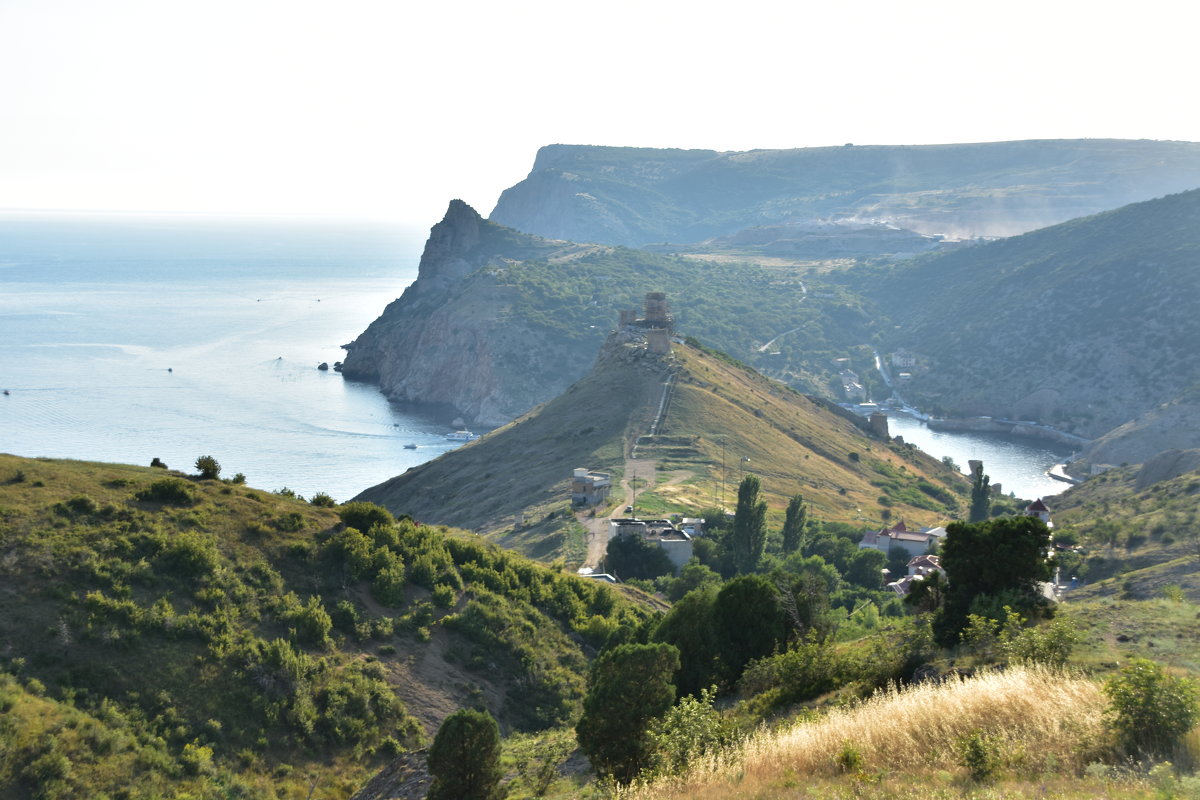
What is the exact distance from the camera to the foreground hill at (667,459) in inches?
2697

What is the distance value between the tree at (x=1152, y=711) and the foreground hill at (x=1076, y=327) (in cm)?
13373

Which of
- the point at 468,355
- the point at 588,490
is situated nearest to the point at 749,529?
the point at 588,490

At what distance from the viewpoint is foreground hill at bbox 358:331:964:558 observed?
68.5 m

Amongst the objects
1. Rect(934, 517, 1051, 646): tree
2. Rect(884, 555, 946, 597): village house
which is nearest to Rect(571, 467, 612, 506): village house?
Rect(884, 555, 946, 597): village house

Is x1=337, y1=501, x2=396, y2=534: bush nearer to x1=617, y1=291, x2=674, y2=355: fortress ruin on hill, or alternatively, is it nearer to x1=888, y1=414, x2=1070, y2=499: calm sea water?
x1=617, y1=291, x2=674, y2=355: fortress ruin on hill

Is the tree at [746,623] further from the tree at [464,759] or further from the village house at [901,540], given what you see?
the village house at [901,540]

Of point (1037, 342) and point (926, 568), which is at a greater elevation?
point (1037, 342)

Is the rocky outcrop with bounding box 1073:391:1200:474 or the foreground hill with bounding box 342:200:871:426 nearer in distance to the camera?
the rocky outcrop with bounding box 1073:391:1200:474

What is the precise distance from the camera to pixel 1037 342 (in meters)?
154

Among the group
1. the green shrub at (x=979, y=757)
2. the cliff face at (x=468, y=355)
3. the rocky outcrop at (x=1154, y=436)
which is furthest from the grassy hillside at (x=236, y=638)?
the cliff face at (x=468, y=355)

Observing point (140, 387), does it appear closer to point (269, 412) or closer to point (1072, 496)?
point (269, 412)

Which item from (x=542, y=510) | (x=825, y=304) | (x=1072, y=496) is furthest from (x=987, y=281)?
(x=542, y=510)

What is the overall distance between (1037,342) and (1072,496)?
270ft

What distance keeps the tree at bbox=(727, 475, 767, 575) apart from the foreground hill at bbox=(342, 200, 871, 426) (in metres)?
90.7
